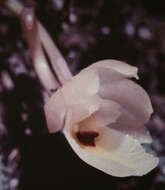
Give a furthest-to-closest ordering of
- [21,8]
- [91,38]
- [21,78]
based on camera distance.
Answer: [91,38] < [21,78] < [21,8]

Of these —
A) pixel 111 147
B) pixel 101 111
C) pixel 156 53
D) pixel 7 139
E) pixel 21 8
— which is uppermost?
pixel 21 8

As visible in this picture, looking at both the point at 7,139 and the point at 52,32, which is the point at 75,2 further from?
the point at 7,139

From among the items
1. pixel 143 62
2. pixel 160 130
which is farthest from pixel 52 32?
pixel 160 130

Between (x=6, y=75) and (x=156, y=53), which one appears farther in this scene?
(x=156, y=53)

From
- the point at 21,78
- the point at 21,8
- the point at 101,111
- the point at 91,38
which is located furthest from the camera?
the point at 91,38

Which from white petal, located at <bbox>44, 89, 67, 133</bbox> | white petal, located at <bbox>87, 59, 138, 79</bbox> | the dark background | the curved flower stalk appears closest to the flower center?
the curved flower stalk

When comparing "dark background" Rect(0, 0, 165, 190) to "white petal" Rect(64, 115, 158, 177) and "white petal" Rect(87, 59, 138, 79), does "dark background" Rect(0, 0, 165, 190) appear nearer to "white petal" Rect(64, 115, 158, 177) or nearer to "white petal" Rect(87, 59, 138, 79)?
"white petal" Rect(64, 115, 158, 177)

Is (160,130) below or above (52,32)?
below
